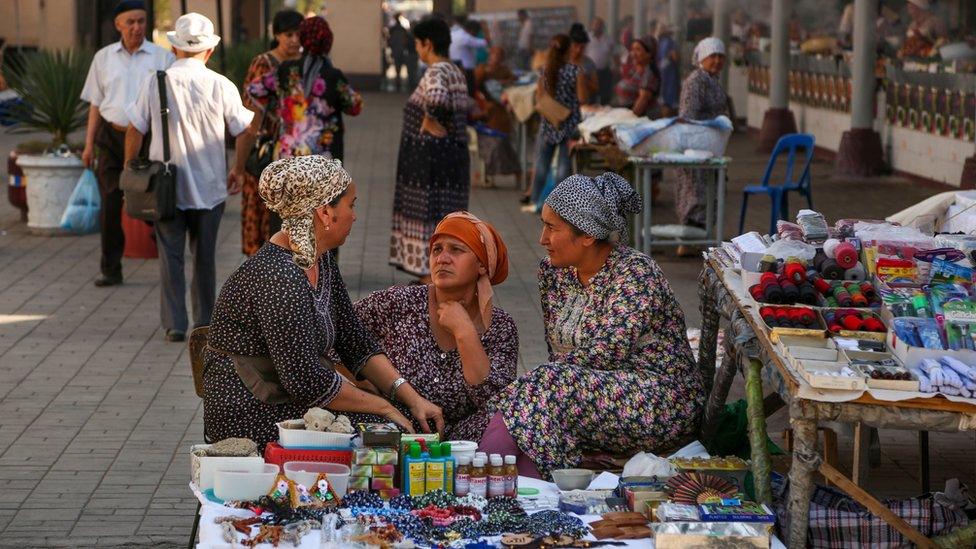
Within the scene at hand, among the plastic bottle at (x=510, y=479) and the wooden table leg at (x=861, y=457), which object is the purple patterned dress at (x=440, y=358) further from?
the wooden table leg at (x=861, y=457)

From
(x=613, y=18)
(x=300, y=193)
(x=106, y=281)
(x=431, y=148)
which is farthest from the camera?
(x=613, y=18)

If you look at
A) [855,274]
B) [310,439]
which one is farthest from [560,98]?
[310,439]

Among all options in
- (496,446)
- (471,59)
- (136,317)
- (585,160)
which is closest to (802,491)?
(496,446)

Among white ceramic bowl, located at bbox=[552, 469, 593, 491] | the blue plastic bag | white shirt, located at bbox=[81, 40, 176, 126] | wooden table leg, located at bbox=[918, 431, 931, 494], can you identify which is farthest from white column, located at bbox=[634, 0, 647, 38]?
white ceramic bowl, located at bbox=[552, 469, 593, 491]

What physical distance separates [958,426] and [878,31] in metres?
13.1

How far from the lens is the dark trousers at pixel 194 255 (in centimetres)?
790

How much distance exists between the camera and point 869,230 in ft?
17.3

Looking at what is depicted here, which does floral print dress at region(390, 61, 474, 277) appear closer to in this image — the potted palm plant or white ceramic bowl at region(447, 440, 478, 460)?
the potted palm plant

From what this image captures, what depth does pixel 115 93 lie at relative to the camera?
9203 mm

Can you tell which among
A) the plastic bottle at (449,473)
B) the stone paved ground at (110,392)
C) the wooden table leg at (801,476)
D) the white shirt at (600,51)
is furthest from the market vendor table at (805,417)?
the white shirt at (600,51)

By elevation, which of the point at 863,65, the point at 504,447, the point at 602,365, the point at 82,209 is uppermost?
the point at 863,65

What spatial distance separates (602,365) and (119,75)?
5428 mm

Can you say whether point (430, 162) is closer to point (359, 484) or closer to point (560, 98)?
point (560, 98)

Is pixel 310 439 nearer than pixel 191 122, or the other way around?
pixel 310 439
